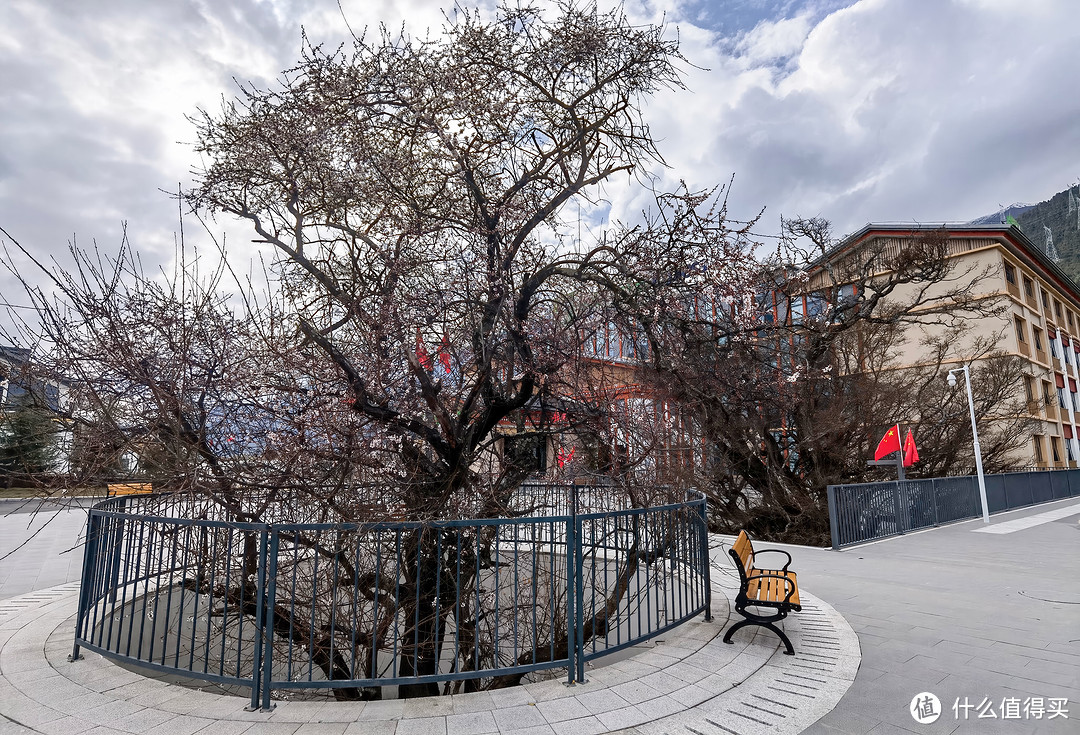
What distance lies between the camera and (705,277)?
6176 mm

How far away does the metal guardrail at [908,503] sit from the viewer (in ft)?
36.8

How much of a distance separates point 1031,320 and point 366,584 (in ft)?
149

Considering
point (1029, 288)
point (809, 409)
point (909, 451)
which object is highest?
point (1029, 288)

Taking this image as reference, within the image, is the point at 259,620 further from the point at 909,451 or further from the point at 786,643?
the point at 909,451

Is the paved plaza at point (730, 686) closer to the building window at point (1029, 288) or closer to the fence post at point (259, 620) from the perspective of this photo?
the fence post at point (259, 620)

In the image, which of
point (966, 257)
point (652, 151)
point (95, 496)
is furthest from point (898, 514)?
point (966, 257)

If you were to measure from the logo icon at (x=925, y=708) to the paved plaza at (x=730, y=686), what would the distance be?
0.14ft

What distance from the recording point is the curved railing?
419cm

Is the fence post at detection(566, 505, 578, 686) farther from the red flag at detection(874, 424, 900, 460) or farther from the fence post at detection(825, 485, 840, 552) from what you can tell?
the red flag at detection(874, 424, 900, 460)

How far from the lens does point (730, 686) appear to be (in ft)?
13.5

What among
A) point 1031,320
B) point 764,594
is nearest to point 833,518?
point 764,594

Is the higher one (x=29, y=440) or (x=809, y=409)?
(x=809, y=409)

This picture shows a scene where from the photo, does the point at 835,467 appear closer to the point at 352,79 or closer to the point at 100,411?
A: the point at 352,79

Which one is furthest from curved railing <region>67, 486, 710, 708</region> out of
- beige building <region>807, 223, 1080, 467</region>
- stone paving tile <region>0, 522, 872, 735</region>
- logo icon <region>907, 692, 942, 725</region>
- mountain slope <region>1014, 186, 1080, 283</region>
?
mountain slope <region>1014, 186, 1080, 283</region>
